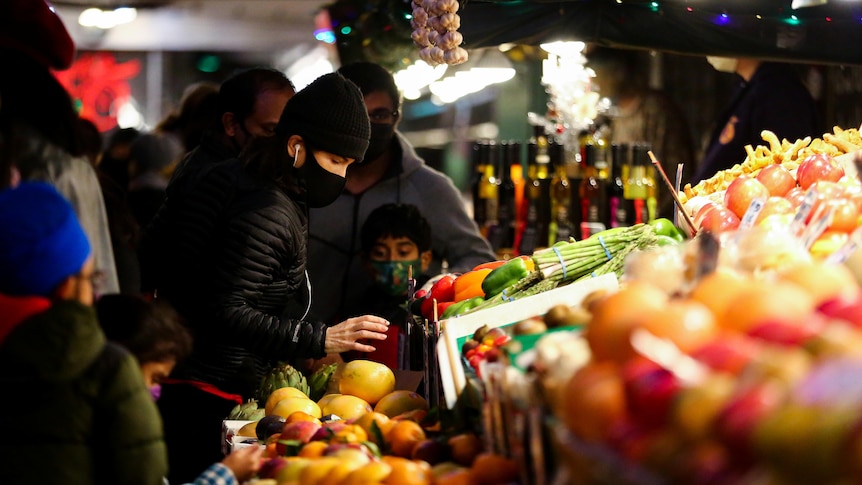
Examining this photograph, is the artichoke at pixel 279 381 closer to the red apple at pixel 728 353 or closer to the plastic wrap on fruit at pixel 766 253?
the plastic wrap on fruit at pixel 766 253

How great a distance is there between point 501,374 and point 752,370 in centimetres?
74

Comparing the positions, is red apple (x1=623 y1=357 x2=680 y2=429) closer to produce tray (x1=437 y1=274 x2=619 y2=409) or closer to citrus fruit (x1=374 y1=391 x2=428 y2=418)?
produce tray (x1=437 y1=274 x2=619 y2=409)

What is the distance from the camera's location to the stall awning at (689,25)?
15.7 feet

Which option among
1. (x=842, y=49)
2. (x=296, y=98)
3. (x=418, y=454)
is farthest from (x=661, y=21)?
(x=418, y=454)

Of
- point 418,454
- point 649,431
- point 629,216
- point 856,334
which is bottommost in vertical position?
point 418,454

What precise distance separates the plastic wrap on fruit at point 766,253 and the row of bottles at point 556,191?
3.87 metres

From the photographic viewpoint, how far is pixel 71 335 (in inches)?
80.1

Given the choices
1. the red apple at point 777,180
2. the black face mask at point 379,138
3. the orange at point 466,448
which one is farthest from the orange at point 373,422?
the black face mask at point 379,138

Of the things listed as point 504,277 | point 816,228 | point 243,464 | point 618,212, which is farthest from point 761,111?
point 243,464

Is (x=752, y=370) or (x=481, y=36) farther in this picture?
(x=481, y=36)

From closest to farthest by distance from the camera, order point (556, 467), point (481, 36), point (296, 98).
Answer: point (556, 467) < point (296, 98) < point (481, 36)

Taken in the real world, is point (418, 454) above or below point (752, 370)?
below

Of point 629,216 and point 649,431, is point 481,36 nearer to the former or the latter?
point 629,216

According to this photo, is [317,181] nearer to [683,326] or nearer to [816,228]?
[816,228]
